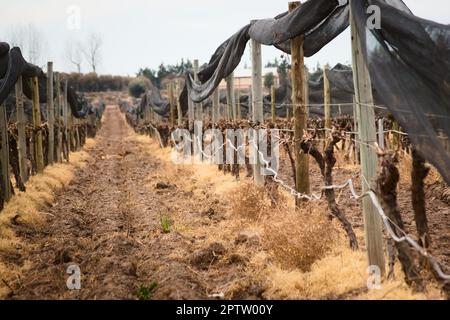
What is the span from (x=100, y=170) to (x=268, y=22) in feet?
36.0

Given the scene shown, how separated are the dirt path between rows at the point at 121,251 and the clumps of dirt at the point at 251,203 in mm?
737

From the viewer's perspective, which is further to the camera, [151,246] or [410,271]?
[151,246]

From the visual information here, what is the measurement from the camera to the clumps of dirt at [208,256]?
634 cm

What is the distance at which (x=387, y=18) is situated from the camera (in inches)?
184

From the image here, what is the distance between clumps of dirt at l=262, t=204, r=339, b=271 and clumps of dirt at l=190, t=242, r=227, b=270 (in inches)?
27.8

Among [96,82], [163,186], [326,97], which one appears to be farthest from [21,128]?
[96,82]

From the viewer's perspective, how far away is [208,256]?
21.3ft

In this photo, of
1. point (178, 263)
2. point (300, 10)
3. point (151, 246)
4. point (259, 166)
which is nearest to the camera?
point (178, 263)

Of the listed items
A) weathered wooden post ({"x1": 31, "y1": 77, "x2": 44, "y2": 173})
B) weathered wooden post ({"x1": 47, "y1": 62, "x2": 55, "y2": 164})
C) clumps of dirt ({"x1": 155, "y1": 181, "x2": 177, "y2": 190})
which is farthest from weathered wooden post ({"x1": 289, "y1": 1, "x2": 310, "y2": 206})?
weathered wooden post ({"x1": 47, "y1": 62, "x2": 55, "y2": 164})

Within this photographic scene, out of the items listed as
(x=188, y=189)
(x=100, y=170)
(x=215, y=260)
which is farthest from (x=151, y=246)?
(x=100, y=170)

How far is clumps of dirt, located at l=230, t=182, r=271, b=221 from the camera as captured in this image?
8380 millimetres

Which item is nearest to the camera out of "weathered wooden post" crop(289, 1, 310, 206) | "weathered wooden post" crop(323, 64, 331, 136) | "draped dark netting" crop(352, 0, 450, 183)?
"draped dark netting" crop(352, 0, 450, 183)

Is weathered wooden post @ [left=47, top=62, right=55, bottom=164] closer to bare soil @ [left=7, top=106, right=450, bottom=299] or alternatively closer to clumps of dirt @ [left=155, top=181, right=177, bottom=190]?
bare soil @ [left=7, top=106, right=450, bottom=299]

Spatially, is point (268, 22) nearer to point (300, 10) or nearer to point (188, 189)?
point (300, 10)
